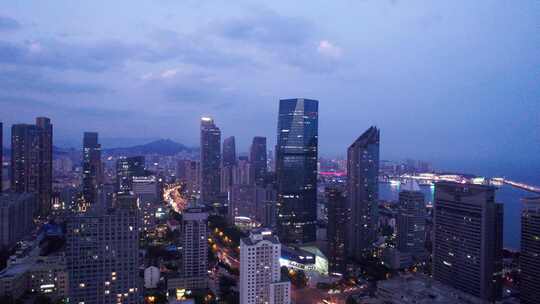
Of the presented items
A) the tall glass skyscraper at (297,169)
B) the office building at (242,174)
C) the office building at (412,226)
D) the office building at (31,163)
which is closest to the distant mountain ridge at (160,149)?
the office building at (242,174)

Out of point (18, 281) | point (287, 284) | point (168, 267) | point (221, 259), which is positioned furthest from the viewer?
point (221, 259)

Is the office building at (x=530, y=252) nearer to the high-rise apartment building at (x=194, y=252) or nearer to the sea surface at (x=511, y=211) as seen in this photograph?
the sea surface at (x=511, y=211)

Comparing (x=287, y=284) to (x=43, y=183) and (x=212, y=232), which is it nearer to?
(x=212, y=232)

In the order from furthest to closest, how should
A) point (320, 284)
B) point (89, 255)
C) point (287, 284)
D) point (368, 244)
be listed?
point (368, 244), point (320, 284), point (287, 284), point (89, 255)

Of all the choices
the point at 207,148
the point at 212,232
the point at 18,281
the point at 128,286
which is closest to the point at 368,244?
the point at 212,232

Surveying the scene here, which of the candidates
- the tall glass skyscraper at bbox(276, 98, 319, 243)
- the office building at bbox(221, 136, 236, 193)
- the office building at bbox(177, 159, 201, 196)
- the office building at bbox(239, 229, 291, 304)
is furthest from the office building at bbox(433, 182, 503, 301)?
the office building at bbox(177, 159, 201, 196)

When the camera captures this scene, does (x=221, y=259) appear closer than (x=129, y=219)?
No

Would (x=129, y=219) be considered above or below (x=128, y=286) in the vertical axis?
above

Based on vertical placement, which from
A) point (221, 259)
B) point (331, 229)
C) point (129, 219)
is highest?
point (129, 219)
